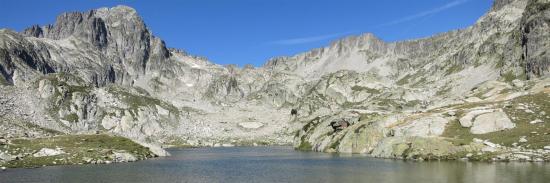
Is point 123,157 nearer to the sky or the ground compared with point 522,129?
nearer to the ground

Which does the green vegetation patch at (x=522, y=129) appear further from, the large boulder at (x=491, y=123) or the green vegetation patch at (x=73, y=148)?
the green vegetation patch at (x=73, y=148)

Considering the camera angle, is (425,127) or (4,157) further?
(425,127)

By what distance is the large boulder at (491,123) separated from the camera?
117688mm

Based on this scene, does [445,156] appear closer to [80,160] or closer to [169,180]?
[169,180]

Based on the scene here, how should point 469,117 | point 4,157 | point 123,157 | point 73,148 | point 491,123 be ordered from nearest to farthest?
1. point 4,157
2. point 491,123
3. point 73,148
4. point 469,117
5. point 123,157

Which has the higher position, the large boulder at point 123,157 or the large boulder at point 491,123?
the large boulder at point 491,123

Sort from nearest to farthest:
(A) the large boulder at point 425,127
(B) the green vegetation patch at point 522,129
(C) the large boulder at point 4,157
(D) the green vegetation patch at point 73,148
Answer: (B) the green vegetation patch at point 522,129 < (C) the large boulder at point 4,157 < (D) the green vegetation patch at point 73,148 < (A) the large boulder at point 425,127

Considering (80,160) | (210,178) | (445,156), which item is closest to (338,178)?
(210,178)

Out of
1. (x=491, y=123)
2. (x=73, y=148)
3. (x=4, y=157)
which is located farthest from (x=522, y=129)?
(x=4, y=157)

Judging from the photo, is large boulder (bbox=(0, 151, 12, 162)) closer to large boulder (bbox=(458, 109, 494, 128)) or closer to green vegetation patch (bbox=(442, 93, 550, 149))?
green vegetation patch (bbox=(442, 93, 550, 149))

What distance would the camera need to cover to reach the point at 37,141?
127 m

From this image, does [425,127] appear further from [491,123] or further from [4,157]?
[4,157]

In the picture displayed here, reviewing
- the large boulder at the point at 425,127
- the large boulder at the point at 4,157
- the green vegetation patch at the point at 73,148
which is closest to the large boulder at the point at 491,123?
the large boulder at the point at 425,127

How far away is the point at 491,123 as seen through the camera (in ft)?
393
